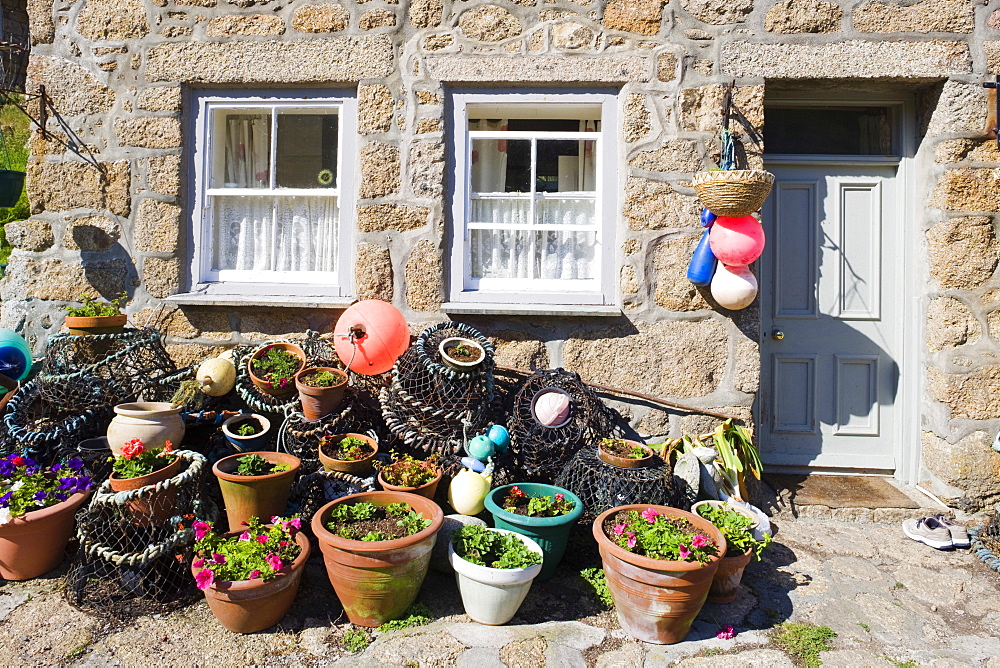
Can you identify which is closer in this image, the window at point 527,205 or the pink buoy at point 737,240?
the pink buoy at point 737,240

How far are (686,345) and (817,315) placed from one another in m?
0.97

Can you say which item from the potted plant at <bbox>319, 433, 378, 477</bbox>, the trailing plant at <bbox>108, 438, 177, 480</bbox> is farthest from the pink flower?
the potted plant at <bbox>319, 433, 378, 477</bbox>

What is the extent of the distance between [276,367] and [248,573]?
1.34 m

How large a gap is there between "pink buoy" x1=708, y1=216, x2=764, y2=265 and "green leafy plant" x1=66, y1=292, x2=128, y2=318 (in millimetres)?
3403

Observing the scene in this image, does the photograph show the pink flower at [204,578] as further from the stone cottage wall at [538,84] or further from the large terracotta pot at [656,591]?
the stone cottage wall at [538,84]

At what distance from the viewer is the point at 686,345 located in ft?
12.5

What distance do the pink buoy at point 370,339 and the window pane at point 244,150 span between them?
1.33 m

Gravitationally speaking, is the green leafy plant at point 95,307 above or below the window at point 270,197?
below

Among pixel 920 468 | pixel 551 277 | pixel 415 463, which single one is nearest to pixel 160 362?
pixel 415 463

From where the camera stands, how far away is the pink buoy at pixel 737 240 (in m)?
3.51

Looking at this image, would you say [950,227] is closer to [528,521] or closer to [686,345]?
[686,345]

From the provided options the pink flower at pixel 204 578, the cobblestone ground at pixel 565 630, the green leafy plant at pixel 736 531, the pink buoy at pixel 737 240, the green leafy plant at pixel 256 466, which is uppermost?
the pink buoy at pixel 737 240

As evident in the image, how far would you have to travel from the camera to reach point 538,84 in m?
3.84

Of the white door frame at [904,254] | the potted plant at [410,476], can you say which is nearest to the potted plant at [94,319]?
the potted plant at [410,476]
